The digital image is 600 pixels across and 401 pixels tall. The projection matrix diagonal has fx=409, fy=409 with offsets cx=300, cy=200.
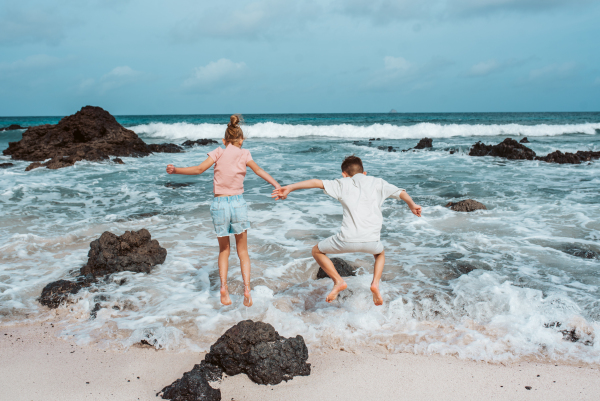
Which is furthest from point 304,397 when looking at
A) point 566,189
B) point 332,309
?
point 566,189

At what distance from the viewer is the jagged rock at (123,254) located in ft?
16.7

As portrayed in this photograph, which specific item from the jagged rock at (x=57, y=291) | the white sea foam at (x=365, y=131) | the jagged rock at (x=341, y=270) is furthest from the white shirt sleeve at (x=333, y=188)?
the white sea foam at (x=365, y=131)

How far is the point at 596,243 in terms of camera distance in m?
6.18

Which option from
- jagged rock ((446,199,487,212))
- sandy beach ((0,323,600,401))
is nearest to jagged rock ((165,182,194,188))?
jagged rock ((446,199,487,212))

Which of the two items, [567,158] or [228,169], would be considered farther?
[567,158]

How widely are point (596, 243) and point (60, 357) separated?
7071 millimetres

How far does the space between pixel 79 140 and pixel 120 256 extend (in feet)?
50.2

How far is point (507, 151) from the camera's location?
18.0m

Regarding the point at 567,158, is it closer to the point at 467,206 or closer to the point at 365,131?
the point at 467,206

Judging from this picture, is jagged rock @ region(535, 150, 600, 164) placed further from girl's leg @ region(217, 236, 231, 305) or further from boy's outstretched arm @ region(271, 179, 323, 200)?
girl's leg @ region(217, 236, 231, 305)

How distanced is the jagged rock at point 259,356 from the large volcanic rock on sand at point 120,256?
239 centimetres

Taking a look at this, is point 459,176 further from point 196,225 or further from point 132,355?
point 132,355

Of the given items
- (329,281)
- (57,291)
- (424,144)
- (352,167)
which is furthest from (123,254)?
(424,144)

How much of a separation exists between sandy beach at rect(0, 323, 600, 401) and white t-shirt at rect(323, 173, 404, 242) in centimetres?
100
